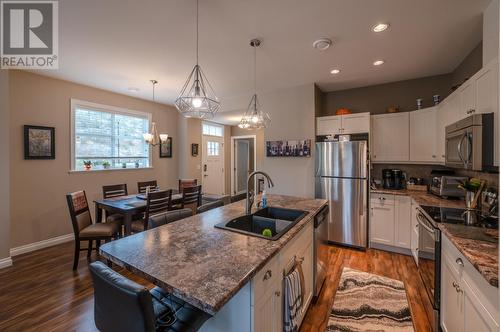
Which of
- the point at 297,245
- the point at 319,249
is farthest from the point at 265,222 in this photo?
the point at 319,249

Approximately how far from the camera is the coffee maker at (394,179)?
3.60 meters

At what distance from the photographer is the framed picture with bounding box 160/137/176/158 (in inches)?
208

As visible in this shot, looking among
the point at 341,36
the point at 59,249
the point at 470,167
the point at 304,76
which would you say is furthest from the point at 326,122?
the point at 59,249

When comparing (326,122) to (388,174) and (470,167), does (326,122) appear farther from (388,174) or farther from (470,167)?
(470,167)

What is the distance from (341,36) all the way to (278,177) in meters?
2.50

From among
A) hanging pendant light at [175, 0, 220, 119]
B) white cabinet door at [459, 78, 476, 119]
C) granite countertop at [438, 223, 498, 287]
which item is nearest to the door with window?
hanging pendant light at [175, 0, 220, 119]

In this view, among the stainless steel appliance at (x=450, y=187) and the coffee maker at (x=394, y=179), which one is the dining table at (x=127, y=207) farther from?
the stainless steel appliance at (x=450, y=187)

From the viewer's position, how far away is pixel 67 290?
2.36 metres

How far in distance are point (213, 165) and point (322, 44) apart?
4.74 metres

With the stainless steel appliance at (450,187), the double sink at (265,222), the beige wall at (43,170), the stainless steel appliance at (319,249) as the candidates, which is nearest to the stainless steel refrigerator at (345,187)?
the stainless steel appliance at (450,187)

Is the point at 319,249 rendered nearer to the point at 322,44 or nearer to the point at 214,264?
the point at 214,264

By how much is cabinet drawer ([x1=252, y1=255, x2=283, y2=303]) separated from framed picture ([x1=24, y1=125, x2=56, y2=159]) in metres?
4.13

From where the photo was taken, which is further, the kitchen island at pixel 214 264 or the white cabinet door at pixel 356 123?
the white cabinet door at pixel 356 123

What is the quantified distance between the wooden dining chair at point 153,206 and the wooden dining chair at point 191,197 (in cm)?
30
